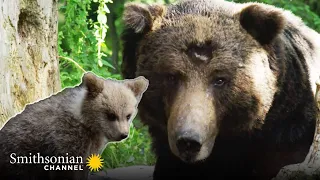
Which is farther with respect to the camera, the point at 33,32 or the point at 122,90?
the point at 33,32

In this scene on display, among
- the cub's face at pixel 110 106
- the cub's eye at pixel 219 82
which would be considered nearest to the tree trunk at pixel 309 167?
the cub's eye at pixel 219 82

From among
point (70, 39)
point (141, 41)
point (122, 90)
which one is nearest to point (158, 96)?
point (141, 41)

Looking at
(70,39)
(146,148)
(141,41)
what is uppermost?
(141,41)

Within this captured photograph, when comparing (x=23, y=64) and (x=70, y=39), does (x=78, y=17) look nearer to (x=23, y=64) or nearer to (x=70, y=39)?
(x=70, y=39)

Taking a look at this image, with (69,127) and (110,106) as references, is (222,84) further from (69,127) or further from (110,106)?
(69,127)

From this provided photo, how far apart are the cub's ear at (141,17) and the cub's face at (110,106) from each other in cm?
93

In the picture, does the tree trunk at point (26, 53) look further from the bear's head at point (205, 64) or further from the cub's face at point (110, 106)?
the cub's face at point (110, 106)

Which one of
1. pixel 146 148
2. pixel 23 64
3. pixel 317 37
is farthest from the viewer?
pixel 146 148

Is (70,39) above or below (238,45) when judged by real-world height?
below

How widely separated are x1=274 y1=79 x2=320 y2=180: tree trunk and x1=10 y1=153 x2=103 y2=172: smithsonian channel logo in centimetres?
173

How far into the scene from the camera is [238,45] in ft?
17.0

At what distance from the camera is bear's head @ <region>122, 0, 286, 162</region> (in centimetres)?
504

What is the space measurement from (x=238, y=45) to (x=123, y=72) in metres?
0.99

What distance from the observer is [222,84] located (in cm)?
513
